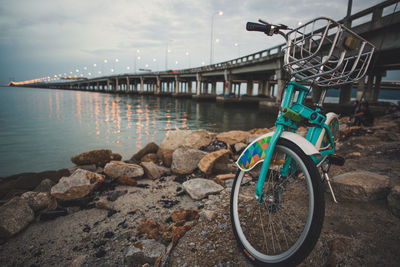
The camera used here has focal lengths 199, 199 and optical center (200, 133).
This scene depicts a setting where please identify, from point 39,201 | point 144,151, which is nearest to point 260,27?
point 39,201

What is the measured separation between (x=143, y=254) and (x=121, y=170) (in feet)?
10.3

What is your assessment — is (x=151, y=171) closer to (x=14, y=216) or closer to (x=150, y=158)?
(x=150, y=158)

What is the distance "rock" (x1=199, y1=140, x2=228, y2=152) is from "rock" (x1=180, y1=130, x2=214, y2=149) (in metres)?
0.18

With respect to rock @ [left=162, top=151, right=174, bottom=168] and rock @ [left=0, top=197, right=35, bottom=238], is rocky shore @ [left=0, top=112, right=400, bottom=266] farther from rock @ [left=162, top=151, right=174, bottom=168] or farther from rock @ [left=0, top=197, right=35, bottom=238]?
rock @ [left=162, top=151, right=174, bottom=168]

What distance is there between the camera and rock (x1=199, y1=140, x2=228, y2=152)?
7008mm

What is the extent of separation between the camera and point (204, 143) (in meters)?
7.39

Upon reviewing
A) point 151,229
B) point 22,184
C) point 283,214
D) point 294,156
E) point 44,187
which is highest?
point 294,156

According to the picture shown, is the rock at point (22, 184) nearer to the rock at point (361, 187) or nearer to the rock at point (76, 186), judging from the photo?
the rock at point (76, 186)

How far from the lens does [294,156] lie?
1753 mm

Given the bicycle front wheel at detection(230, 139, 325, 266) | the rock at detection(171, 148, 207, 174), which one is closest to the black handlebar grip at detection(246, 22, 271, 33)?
the bicycle front wheel at detection(230, 139, 325, 266)

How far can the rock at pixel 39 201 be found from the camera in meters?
3.82

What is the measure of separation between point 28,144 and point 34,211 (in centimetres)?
995

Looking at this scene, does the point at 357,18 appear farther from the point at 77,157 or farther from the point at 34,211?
the point at 34,211

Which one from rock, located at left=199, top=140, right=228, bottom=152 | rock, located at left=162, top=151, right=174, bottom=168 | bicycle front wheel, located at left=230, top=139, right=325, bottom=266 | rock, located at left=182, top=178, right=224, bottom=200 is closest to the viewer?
bicycle front wheel, located at left=230, top=139, right=325, bottom=266
